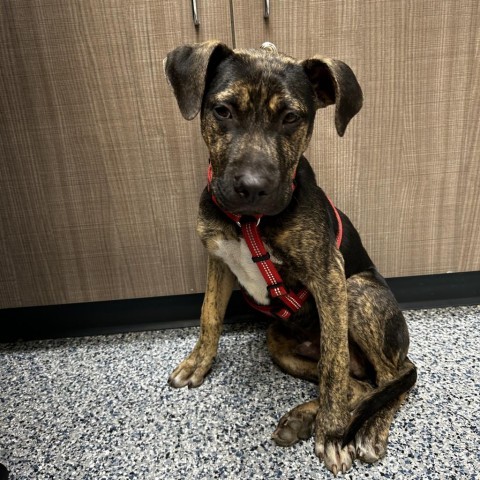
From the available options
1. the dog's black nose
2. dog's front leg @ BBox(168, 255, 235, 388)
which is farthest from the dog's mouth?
dog's front leg @ BBox(168, 255, 235, 388)

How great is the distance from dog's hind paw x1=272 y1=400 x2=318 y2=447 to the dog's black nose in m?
0.75

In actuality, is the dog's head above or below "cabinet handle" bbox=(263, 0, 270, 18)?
below

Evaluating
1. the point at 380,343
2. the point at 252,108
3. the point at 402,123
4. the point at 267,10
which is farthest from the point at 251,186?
the point at 402,123

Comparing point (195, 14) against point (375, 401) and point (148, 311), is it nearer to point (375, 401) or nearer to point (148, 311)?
point (148, 311)

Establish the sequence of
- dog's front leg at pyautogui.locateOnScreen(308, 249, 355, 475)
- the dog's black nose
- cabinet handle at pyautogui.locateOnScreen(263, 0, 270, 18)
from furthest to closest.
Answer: cabinet handle at pyautogui.locateOnScreen(263, 0, 270, 18)
dog's front leg at pyautogui.locateOnScreen(308, 249, 355, 475)
the dog's black nose

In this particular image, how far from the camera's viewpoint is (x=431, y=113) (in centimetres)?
168

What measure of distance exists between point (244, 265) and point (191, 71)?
0.63 metres

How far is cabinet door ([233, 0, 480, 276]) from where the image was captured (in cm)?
154

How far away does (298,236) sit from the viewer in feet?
4.23

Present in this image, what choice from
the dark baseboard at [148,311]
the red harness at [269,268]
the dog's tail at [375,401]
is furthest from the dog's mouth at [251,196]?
the dark baseboard at [148,311]

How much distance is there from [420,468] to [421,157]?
1.17 m

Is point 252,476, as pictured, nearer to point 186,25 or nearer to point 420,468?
point 420,468

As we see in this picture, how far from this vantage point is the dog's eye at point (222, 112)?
1.17 metres

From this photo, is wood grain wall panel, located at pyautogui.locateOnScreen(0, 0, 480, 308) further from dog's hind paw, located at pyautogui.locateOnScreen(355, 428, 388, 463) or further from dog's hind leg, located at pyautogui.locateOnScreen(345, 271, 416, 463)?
dog's hind paw, located at pyautogui.locateOnScreen(355, 428, 388, 463)
